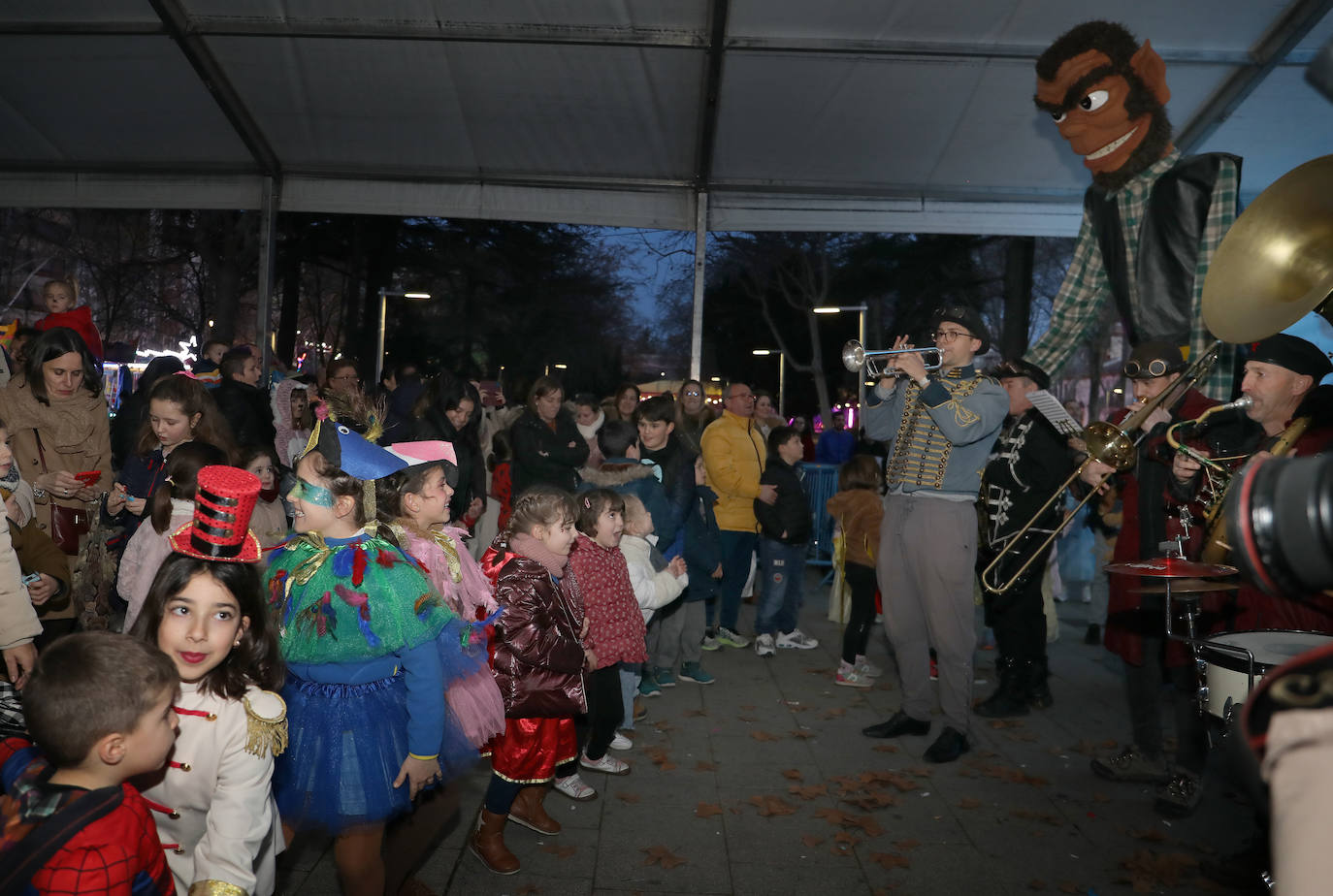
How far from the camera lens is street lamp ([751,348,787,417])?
77.7ft


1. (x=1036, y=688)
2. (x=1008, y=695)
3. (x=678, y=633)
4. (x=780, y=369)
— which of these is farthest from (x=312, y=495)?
(x=780, y=369)

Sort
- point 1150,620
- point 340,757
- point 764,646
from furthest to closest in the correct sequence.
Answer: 1. point 764,646
2. point 1150,620
3. point 340,757

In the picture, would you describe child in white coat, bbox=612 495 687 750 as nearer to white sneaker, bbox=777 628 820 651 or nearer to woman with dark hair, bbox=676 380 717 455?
woman with dark hair, bbox=676 380 717 455

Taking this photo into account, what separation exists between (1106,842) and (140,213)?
20.8m

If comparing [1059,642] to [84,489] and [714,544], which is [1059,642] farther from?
[84,489]

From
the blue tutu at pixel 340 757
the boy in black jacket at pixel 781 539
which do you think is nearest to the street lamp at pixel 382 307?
the boy in black jacket at pixel 781 539

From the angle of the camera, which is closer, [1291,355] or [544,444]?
[1291,355]

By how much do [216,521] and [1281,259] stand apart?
3478 millimetres

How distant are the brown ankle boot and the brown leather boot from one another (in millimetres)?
243

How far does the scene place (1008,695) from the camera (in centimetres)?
648

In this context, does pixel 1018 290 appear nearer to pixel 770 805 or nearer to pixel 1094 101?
pixel 1094 101

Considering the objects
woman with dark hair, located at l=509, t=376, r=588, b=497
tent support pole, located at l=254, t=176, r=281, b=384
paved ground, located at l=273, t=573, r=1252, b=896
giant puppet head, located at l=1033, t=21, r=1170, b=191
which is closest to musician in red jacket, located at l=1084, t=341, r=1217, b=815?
paved ground, located at l=273, t=573, r=1252, b=896

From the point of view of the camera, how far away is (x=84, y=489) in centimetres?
501

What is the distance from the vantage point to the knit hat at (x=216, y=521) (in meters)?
2.54
